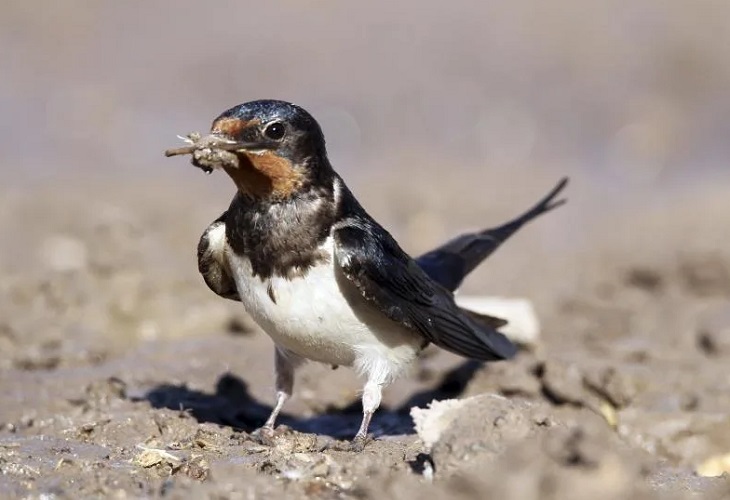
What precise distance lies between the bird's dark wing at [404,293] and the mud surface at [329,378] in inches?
15.3

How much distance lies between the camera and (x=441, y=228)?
10.2 metres

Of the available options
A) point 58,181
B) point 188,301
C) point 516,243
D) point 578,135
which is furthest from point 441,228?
point 578,135

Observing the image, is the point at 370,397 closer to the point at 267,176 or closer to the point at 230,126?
the point at 267,176

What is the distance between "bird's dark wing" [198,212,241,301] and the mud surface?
1.85ft

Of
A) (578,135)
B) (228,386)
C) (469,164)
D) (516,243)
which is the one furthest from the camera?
(578,135)

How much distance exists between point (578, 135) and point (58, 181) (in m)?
5.21

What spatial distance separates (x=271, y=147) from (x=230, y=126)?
0.18 m

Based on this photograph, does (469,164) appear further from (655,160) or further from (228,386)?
(228,386)

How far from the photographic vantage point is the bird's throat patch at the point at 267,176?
5.07 m

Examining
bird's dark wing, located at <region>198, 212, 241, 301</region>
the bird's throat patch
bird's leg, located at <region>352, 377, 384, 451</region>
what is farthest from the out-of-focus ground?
the bird's throat patch

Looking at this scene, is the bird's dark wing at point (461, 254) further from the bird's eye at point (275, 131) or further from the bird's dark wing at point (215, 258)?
the bird's eye at point (275, 131)

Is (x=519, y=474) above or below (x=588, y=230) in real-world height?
above

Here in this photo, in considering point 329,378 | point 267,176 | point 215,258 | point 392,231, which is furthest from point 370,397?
point 392,231

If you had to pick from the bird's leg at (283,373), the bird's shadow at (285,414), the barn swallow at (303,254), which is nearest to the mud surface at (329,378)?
the bird's shadow at (285,414)
